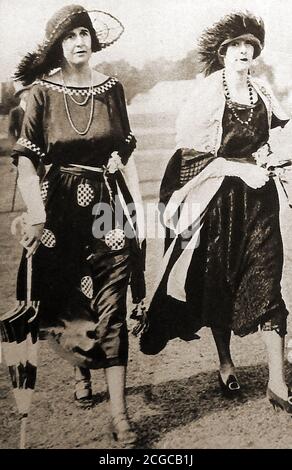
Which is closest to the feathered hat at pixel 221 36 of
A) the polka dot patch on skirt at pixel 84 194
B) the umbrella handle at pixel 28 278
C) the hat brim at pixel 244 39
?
the hat brim at pixel 244 39

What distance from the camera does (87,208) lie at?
326 centimetres

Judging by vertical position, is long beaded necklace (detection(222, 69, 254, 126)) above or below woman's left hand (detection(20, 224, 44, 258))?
above

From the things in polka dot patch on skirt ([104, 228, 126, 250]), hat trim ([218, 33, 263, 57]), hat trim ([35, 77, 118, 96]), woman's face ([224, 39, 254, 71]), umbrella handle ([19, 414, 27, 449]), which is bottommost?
umbrella handle ([19, 414, 27, 449])

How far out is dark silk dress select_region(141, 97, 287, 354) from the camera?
3.32 metres

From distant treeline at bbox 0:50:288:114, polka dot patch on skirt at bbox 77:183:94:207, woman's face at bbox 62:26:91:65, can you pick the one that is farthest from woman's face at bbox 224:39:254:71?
polka dot patch on skirt at bbox 77:183:94:207

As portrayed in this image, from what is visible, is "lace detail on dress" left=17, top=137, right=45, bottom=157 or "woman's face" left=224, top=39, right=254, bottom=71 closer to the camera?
"lace detail on dress" left=17, top=137, right=45, bottom=157

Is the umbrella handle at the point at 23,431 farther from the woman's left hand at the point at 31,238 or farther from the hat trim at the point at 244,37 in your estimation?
the hat trim at the point at 244,37

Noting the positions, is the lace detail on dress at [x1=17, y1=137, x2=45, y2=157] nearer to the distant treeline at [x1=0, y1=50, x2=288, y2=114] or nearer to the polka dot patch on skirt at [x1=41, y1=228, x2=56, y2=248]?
the distant treeline at [x1=0, y1=50, x2=288, y2=114]

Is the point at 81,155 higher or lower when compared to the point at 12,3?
lower

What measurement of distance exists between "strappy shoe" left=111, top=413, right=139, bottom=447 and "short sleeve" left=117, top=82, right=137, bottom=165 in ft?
4.00

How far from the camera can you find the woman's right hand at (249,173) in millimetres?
3318

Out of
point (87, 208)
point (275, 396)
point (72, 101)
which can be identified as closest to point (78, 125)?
point (72, 101)

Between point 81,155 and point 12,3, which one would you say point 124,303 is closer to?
point 81,155
